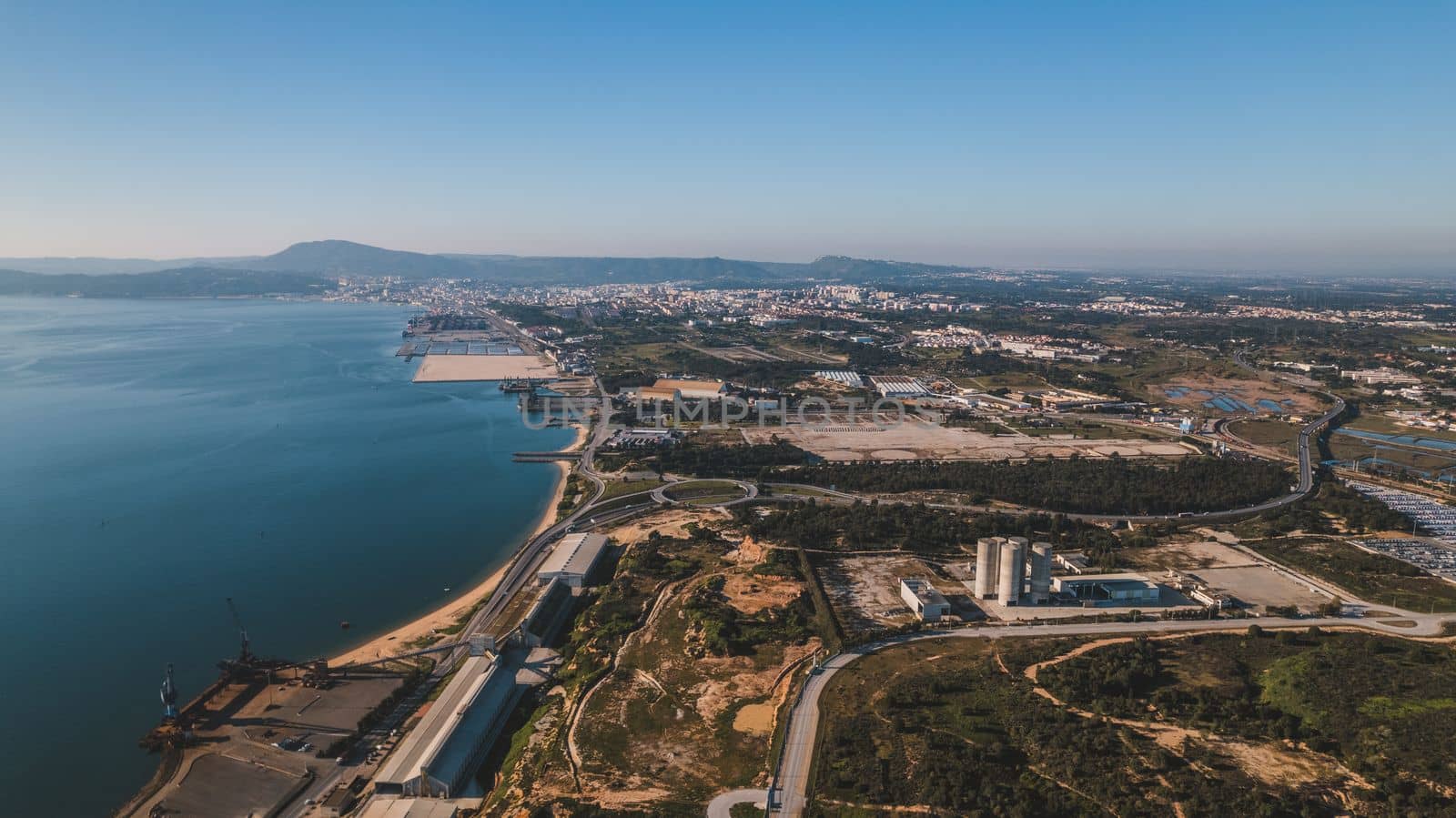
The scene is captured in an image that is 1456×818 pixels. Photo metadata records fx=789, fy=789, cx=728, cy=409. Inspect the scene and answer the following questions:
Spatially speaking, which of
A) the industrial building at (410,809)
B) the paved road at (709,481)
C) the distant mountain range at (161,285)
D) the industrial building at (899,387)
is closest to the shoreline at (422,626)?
the industrial building at (410,809)

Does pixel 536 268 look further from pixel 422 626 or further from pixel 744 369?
pixel 422 626

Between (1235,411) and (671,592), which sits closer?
(671,592)

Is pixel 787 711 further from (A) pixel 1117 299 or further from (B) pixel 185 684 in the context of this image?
(A) pixel 1117 299

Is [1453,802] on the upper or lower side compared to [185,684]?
upper

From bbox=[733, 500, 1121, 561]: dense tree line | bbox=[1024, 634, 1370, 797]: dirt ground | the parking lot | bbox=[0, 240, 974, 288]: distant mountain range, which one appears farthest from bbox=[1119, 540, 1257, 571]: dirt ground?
bbox=[0, 240, 974, 288]: distant mountain range

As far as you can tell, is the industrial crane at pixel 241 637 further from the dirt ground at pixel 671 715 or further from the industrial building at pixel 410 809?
the dirt ground at pixel 671 715

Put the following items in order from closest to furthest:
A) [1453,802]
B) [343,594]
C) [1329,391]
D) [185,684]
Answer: [1453,802] < [185,684] < [343,594] < [1329,391]

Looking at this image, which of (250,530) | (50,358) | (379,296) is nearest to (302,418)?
(250,530)
